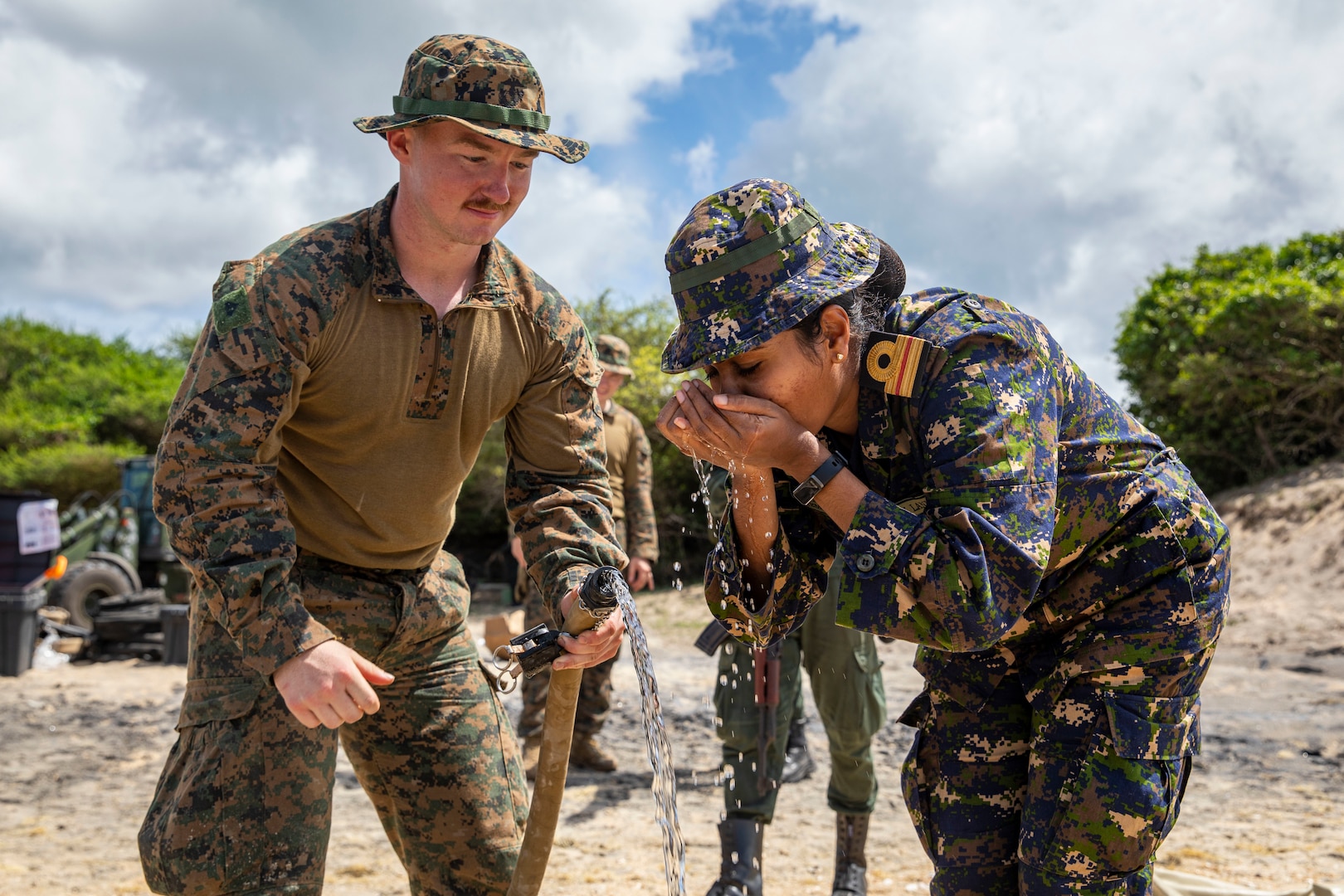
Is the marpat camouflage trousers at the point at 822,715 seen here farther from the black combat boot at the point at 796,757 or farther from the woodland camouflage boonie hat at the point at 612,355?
the woodland camouflage boonie hat at the point at 612,355

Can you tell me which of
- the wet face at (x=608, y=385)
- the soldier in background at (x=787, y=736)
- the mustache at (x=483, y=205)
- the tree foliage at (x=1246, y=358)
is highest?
the tree foliage at (x=1246, y=358)

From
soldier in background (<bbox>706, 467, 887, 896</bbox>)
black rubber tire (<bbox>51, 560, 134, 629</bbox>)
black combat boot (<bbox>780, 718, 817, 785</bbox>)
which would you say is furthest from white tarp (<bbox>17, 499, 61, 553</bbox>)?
soldier in background (<bbox>706, 467, 887, 896</bbox>)

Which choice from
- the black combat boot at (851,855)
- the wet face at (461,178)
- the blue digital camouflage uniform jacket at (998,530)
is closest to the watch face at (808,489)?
the blue digital camouflage uniform jacket at (998,530)

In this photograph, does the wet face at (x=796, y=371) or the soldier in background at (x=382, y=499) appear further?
the soldier in background at (x=382, y=499)

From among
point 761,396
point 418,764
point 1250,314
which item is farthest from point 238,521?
point 1250,314

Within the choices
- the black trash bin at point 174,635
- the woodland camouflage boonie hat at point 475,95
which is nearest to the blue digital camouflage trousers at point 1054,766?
the woodland camouflage boonie hat at point 475,95

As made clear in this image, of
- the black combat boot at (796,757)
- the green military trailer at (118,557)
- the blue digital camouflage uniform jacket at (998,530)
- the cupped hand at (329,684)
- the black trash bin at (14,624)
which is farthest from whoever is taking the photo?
the green military trailer at (118,557)

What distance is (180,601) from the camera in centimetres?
1188

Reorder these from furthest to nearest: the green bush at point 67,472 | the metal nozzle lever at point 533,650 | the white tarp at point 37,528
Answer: the green bush at point 67,472 < the white tarp at point 37,528 < the metal nozzle lever at point 533,650

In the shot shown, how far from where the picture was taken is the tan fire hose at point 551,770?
2.80m

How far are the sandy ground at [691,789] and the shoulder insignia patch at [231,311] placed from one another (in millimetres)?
2989

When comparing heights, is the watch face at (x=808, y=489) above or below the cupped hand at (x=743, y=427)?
below

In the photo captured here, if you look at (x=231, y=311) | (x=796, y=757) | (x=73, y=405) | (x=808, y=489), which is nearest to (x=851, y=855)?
(x=796, y=757)

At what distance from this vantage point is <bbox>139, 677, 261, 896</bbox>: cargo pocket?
258cm
